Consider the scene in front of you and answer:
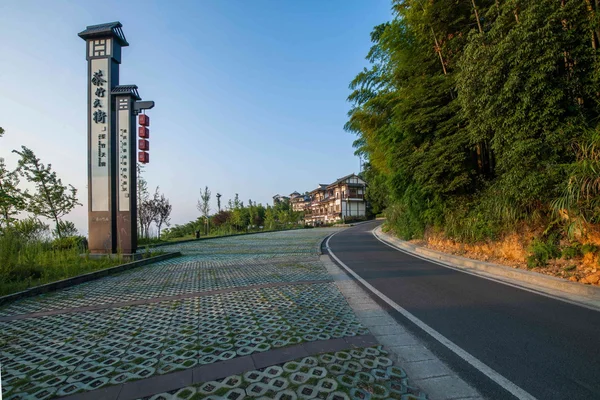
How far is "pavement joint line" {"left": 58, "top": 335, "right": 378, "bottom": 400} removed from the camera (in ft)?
7.73

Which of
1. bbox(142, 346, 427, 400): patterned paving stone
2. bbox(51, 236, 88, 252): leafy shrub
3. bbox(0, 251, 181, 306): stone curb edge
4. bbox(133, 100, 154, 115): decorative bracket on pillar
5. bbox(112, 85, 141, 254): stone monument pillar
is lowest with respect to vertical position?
bbox(142, 346, 427, 400): patterned paving stone

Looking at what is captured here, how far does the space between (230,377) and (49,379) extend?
5.51ft

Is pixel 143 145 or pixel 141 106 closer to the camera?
pixel 141 106

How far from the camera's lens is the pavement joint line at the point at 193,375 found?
2.36m

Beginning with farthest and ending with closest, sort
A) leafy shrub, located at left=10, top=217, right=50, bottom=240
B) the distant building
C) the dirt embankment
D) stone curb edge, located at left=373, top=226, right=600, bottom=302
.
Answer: the distant building
leafy shrub, located at left=10, top=217, right=50, bottom=240
the dirt embankment
stone curb edge, located at left=373, top=226, right=600, bottom=302

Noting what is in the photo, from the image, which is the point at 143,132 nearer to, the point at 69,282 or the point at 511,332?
the point at 69,282

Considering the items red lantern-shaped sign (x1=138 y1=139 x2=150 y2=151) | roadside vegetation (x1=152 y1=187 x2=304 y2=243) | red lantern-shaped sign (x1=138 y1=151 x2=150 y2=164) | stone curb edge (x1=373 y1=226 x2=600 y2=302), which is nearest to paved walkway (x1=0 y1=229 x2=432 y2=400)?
stone curb edge (x1=373 y1=226 x2=600 y2=302)

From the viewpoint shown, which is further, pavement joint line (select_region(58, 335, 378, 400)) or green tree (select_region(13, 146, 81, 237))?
green tree (select_region(13, 146, 81, 237))

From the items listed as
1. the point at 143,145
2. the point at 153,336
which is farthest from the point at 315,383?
the point at 143,145

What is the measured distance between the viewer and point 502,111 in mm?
6797

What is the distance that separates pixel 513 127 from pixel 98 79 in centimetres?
1331

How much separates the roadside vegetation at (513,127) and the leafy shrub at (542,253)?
20mm

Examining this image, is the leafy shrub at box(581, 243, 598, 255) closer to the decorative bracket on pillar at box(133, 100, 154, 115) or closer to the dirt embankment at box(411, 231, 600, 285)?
the dirt embankment at box(411, 231, 600, 285)

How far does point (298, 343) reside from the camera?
3.23 metres
